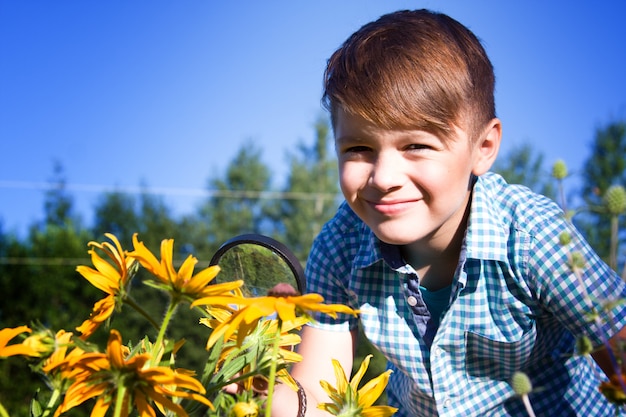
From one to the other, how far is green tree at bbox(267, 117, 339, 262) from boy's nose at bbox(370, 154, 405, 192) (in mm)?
14137

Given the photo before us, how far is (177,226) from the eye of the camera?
15039mm

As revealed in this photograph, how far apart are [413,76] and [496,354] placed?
24.6 inches

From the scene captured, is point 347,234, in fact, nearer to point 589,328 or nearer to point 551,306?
point 551,306

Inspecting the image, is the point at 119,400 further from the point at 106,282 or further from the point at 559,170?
the point at 559,170

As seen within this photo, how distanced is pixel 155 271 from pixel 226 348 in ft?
0.49

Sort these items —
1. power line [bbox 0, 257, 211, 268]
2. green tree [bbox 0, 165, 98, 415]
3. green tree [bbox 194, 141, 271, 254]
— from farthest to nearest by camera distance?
green tree [bbox 194, 141, 271, 254] < power line [bbox 0, 257, 211, 268] < green tree [bbox 0, 165, 98, 415]

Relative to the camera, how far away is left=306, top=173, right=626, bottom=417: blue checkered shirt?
1317 mm

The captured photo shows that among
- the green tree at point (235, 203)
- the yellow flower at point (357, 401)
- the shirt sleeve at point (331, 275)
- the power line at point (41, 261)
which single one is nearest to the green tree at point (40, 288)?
the power line at point (41, 261)

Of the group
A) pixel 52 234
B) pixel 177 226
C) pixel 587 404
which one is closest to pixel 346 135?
pixel 587 404

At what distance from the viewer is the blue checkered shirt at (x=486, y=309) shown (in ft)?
4.32

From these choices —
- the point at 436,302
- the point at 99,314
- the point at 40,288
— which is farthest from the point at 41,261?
the point at 99,314

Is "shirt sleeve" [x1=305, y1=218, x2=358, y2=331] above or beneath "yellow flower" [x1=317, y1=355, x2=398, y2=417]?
beneath

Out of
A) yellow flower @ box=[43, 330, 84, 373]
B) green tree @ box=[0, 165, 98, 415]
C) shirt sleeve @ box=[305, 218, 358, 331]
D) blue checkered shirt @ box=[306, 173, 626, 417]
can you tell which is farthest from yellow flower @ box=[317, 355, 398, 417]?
green tree @ box=[0, 165, 98, 415]

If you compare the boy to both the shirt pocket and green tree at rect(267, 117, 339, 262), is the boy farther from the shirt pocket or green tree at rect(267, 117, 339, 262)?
green tree at rect(267, 117, 339, 262)
